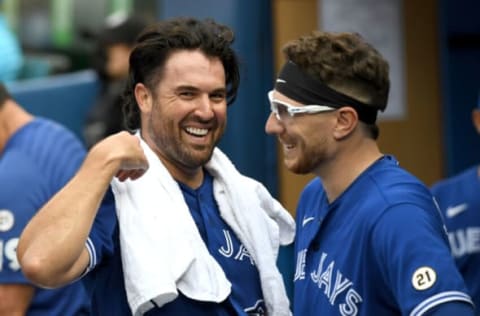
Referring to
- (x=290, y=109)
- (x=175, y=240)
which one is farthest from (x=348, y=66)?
(x=175, y=240)

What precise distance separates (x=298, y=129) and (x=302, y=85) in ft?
0.45

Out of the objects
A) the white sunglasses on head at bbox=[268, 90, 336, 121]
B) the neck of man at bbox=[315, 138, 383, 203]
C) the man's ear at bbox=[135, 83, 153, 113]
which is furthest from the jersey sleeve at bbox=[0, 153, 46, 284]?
the neck of man at bbox=[315, 138, 383, 203]

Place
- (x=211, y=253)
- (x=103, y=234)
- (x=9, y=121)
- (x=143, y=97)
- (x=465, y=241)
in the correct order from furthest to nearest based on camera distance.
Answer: (x=465, y=241), (x=9, y=121), (x=143, y=97), (x=211, y=253), (x=103, y=234)

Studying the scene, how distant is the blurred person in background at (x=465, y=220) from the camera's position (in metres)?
5.39

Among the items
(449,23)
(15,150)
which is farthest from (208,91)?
(449,23)

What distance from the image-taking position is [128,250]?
362 centimetres

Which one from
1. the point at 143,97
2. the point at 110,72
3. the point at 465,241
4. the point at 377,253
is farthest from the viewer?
the point at 110,72

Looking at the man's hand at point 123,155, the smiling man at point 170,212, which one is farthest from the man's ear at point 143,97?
the man's hand at point 123,155

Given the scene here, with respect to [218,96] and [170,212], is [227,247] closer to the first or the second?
[170,212]

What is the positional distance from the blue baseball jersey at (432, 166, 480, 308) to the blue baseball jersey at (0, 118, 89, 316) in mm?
1637

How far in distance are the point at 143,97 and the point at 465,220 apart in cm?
211

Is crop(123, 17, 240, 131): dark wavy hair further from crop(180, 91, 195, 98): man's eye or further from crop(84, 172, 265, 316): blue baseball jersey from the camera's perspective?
crop(84, 172, 265, 316): blue baseball jersey

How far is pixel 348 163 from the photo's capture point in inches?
153

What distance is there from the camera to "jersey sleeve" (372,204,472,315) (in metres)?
3.40
